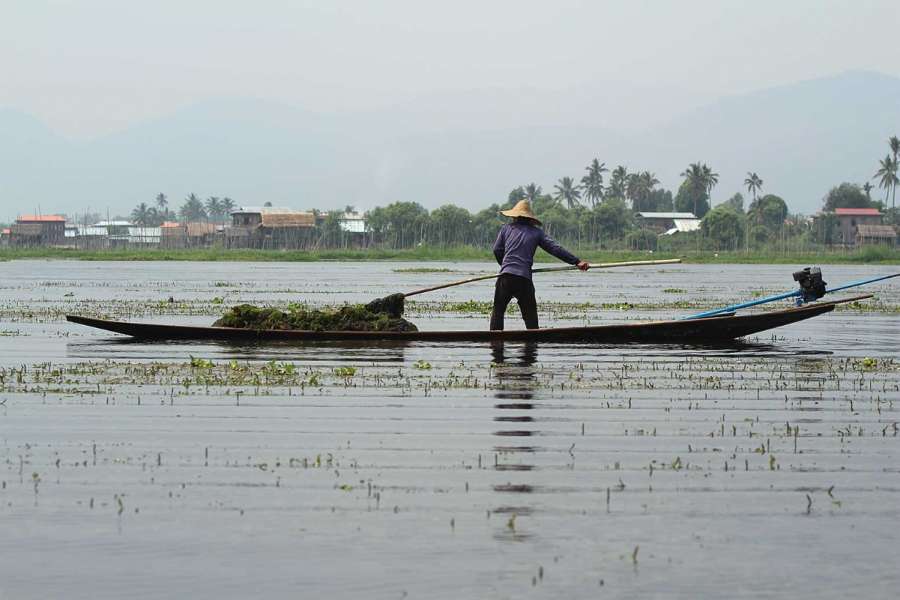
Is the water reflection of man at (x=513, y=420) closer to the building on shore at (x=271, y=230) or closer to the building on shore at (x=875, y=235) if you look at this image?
the building on shore at (x=271, y=230)

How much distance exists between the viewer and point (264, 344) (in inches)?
683

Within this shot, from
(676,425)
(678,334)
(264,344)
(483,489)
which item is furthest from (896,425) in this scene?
(264,344)

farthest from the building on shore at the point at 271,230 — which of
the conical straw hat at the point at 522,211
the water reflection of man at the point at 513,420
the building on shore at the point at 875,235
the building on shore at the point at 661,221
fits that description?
the water reflection of man at the point at 513,420

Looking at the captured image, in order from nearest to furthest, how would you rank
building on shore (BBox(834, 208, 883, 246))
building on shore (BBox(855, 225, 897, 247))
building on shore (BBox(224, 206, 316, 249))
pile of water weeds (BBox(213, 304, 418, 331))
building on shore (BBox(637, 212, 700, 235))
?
pile of water weeds (BBox(213, 304, 418, 331))
building on shore (BBox(224, 206, 316, 249))
building on shore (BBox(855, 225, 897, 247))
building on shore (BBox(834, 208, 883, 246))
building on shore (BBox(637, 212, 700, 235))

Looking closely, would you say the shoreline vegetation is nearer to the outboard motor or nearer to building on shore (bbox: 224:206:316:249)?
building on shore (bbox: 224:206:316:249)

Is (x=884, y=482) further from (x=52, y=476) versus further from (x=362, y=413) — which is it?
(x=52, y=476)

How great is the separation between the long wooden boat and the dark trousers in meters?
0.30

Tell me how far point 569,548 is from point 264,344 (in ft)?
37.6

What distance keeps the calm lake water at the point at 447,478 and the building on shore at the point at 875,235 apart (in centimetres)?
12201

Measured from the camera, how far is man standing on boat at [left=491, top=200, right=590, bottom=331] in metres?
16.6

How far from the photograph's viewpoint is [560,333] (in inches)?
659

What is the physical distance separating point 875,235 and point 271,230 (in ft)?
201

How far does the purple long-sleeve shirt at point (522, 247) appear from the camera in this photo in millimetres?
16609

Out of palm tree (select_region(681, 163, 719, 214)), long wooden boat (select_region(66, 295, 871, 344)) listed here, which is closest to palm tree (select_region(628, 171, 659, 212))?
palm tree (select_region(681, 163, 719, 214))
